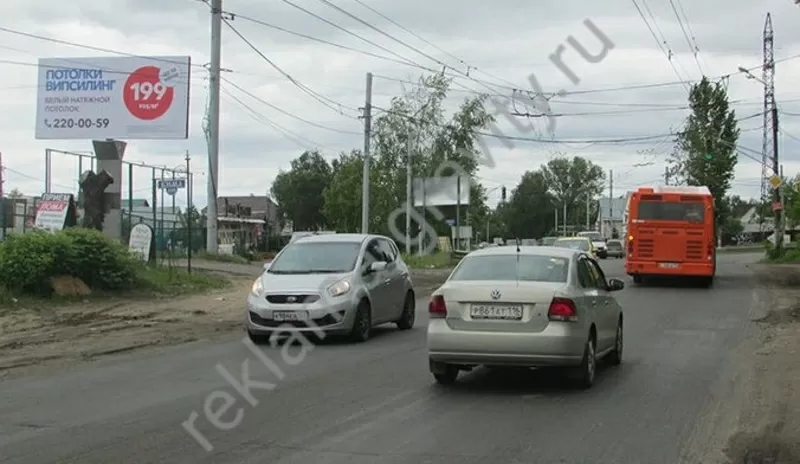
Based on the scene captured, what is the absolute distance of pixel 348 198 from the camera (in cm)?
7219

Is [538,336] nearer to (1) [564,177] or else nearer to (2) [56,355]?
(2) [56,355]

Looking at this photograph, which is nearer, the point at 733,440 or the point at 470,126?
the point at 733,440

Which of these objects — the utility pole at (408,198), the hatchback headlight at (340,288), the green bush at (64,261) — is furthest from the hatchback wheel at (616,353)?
the utility pole at (408,198)

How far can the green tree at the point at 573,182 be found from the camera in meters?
124

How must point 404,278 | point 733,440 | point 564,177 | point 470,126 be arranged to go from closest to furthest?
point 733,440 → point 404,278 → point 470,126 → point 564,177

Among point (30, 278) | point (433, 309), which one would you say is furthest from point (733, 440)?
point (30, 278)

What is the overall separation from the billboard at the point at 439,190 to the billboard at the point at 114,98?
18.2 meters

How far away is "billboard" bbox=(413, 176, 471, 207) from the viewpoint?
54.7m

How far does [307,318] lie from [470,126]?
39.7 m

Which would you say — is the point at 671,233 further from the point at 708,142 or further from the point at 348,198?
the point at 348,198

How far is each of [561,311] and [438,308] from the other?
1.31 metres

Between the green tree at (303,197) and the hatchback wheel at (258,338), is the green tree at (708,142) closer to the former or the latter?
the hatchback wheel at (258,338)

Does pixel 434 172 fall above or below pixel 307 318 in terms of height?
above

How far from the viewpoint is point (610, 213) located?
13275cm
